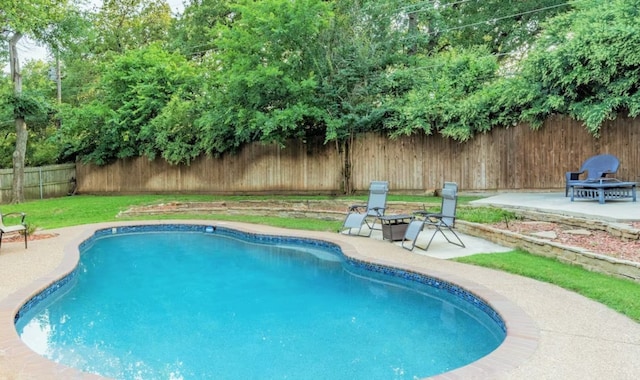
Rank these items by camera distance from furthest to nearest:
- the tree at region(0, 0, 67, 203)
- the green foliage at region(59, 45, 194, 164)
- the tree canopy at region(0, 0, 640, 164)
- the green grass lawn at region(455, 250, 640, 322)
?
the green foliage at region(59, 45, 194, 164) → the tree at region(0, 0, 67, 203) → the tree canopy at region(0, 0, 640, 164) → the green grass lawn at region(455, 250, 640, 322)

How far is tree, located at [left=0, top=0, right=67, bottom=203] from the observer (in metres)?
14.4

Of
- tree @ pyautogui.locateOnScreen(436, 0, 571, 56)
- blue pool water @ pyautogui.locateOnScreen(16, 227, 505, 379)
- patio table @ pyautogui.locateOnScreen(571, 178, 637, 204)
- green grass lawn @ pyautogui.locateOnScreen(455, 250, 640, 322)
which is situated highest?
tree @ pyautogui.locateOnScreen(436, 0, 571, 56)

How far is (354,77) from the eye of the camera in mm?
12375

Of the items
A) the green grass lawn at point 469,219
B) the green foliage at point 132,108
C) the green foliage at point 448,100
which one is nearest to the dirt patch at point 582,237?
the green grass lawn at point 469,219

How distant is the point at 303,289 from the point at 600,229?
4.23 m

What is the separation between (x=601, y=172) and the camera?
897 centimetres

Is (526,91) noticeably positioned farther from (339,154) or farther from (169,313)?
(169,313)

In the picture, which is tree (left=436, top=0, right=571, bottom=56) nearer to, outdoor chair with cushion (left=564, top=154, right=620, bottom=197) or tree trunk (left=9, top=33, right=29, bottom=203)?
outdoor chair with cushion (left=564, top=154, right=620, bottom=197)

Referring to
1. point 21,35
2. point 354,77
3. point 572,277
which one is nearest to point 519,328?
point 572,277

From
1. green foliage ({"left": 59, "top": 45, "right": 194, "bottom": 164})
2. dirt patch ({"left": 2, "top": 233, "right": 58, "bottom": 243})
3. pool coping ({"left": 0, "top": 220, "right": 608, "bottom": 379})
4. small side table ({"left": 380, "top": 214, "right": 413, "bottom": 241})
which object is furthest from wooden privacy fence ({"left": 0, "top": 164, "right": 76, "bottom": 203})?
small side table ({"left": 380, "top": 214, "right": 413, "bottom": 241})

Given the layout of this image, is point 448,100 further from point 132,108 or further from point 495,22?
point 132,108

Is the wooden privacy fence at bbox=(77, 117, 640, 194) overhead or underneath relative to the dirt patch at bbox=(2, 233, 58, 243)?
Answer: overhead

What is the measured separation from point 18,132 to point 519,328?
17594mm

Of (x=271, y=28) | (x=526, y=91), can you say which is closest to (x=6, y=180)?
(x=271, y=28)
